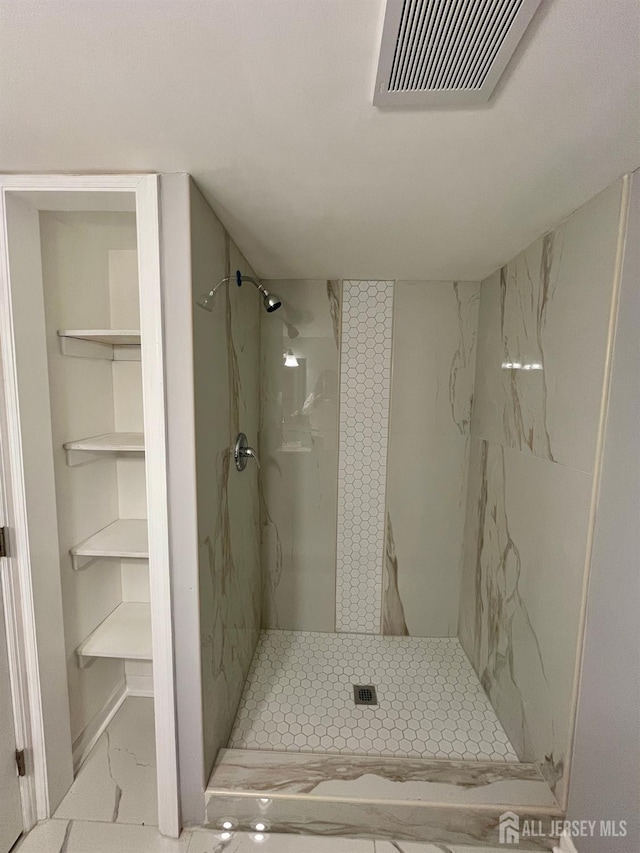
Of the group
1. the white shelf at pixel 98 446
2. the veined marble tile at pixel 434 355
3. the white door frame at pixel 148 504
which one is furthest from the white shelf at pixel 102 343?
the veined marble tile at pixel 434 355

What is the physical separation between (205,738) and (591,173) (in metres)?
2.00

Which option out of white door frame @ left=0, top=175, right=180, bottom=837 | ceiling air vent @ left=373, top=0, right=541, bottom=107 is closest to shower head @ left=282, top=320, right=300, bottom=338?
white door frame @ left=0, top=175, right=180, bottom=837

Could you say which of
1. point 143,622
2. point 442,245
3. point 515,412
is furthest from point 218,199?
point 143,622

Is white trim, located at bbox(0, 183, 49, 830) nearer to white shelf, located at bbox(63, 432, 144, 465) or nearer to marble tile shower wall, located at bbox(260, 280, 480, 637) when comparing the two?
white shelf, located at bbox(63, 432, 144, 465)

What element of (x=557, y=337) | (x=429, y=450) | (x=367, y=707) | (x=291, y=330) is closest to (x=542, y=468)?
(x=557, y=337)

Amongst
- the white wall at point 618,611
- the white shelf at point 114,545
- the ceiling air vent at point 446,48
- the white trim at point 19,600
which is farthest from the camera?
the white shelf at point 114,545

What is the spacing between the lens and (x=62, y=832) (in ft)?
4.09

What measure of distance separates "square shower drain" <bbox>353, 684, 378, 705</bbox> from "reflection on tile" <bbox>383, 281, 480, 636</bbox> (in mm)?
466

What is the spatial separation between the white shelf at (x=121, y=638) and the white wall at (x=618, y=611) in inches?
54.2

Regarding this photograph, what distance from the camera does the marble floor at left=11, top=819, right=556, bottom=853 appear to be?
1.20 m

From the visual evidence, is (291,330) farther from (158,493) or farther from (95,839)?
(95,839)

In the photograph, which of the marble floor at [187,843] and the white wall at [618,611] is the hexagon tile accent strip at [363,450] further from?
the white wall at [618,611]

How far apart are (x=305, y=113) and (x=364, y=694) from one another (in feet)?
6.92

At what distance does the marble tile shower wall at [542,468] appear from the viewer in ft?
3.68
